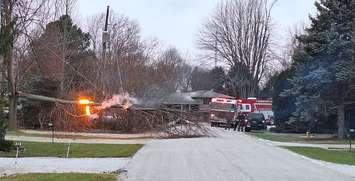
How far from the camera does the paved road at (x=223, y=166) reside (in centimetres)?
1789

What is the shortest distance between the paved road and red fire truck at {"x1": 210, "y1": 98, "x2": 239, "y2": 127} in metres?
38.4

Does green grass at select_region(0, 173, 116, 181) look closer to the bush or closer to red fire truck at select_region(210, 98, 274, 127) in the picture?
the bush

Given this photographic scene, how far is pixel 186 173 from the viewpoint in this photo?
18703 millimetres

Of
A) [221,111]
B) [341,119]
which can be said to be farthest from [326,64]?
[221,111]

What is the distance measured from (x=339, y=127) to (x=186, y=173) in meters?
28.9

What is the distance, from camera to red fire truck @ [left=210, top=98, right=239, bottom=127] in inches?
2650

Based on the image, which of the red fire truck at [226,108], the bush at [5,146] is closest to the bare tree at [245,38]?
the red fire truck at [226,108]

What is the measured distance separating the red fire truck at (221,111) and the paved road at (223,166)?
126 ft

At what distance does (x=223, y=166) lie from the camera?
21.0m

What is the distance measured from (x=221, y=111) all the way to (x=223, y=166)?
157 ft

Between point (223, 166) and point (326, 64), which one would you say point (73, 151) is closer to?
point (223, 166)

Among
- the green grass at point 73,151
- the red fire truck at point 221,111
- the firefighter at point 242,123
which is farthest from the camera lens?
the red fire truck at point 221,111

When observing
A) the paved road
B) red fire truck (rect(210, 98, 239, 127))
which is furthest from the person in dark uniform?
the paved road

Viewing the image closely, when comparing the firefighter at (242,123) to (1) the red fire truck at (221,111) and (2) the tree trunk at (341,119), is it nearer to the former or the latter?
(1) the red fire truck at (221,111)
